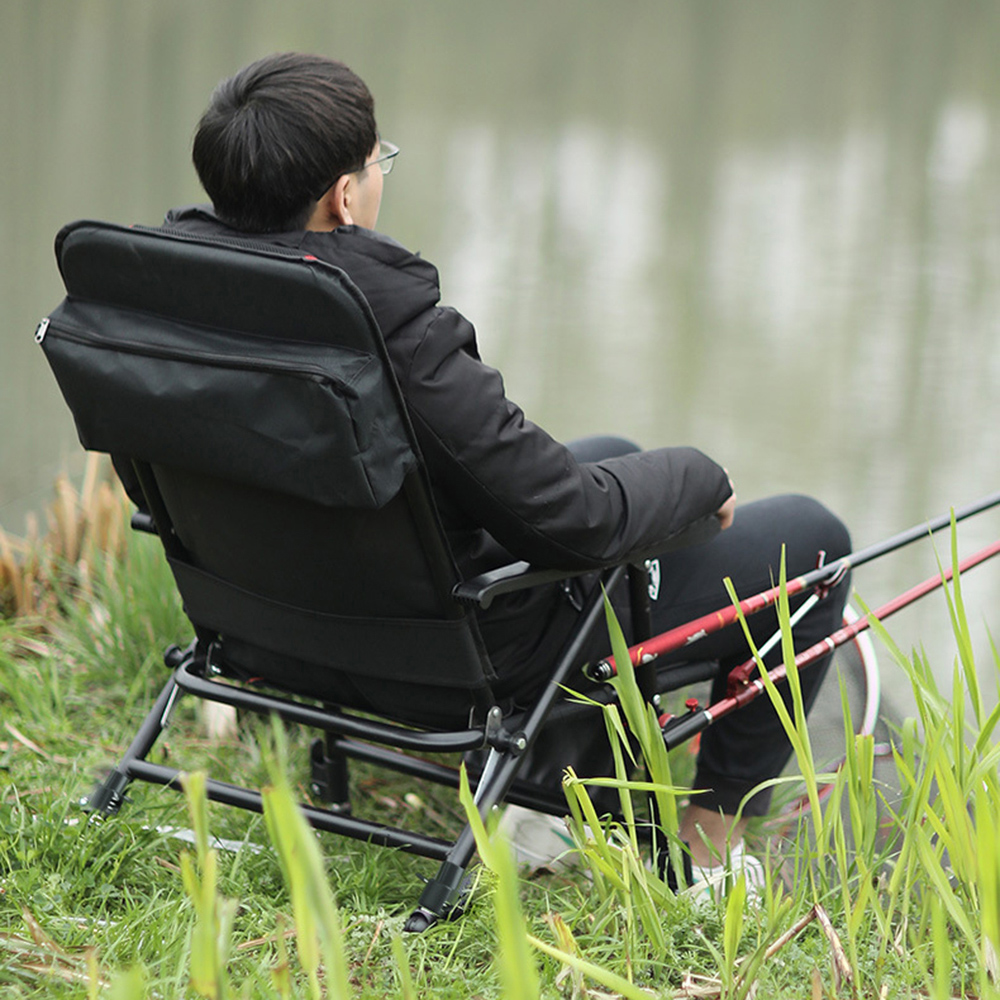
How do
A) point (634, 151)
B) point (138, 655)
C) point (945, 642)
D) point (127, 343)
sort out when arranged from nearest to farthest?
point (127, 343)
point (138, 655)
point (945, 642)
point (634, 151)

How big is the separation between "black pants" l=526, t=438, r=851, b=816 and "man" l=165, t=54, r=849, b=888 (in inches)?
8.5

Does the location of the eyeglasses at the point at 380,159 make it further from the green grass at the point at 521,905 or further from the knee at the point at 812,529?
the knee at the point at 812,529

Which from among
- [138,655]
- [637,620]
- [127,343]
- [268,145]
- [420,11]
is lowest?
[138,655]

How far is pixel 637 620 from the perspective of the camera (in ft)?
6.31

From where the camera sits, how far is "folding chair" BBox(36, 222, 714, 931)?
1.56 meters

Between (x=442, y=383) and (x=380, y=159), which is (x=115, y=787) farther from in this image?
(x=380, y=159)

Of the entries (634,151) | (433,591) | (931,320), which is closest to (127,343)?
(433,591)

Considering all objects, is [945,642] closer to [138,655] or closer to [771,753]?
[771,753]

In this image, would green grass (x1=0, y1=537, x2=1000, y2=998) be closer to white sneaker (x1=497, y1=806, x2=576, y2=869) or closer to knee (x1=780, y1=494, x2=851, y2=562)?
white sneaker (x1=497, y1=806, x2=576, y2=869)

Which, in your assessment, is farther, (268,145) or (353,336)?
(268,145)

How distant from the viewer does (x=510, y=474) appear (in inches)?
65.0

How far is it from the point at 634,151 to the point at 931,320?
3.07 meters

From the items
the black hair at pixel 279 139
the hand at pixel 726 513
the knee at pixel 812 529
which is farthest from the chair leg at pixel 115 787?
the knee at pixel 812 529

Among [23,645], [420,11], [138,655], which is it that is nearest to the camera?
[138,655]
